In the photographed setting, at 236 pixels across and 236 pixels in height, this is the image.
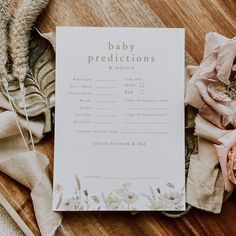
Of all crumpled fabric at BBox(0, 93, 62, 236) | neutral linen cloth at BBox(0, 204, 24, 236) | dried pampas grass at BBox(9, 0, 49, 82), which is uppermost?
dried pampas grass at BBox(9, 0, 49, 82)

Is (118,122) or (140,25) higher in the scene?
(140,25)

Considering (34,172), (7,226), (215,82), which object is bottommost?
(7,226)

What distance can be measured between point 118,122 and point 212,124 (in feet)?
0.48

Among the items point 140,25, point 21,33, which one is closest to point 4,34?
point 21,33

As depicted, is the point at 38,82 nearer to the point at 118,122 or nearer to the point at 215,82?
the point at 118,122

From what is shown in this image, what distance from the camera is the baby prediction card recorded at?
76 cm

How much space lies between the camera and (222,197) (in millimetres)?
753

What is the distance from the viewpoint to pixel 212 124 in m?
0.75

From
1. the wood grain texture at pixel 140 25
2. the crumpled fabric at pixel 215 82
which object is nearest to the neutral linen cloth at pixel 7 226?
the wood grain texture at pixel 140 25

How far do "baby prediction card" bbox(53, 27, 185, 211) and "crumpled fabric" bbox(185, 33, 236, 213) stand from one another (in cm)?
3

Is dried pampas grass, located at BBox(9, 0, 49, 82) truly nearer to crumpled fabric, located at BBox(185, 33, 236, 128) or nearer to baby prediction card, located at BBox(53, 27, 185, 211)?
baby prediction card, located at BBox(53, 27, 185, 211)

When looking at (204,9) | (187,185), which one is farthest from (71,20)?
(187,185)

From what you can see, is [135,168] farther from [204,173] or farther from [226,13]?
[226,13]

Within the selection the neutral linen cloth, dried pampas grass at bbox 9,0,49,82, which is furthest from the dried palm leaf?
the neutral linen cloth
